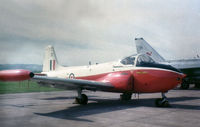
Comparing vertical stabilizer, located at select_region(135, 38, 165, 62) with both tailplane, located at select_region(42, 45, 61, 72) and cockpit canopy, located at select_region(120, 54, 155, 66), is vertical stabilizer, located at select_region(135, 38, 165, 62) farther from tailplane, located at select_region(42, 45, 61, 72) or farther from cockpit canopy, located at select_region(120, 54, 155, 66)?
cockpit canopy, located at select_region(120, 54, 155, 66)

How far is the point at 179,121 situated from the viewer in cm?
739

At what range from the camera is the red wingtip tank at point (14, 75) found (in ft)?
20.1

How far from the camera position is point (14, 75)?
656cm

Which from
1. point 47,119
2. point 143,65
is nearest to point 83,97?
point 143,65

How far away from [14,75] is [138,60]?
6.74 meters

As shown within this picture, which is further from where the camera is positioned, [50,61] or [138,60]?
[50,61]

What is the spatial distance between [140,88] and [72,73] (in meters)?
5.16

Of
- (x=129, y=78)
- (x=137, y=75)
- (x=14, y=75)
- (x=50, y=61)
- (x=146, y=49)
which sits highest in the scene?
(x=146, y=49)

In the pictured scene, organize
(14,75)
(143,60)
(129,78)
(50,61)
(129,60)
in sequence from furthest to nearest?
1. (50,61)
2. (129,60)
3. (143,60)
4. (129,78)
5. (14,75)

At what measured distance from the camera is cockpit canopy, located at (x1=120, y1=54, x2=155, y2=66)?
36.9 ft

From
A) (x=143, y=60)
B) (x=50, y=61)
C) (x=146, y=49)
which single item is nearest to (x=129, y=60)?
(x=143, y=60)

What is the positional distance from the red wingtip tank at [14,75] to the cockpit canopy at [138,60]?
6071 millimetres

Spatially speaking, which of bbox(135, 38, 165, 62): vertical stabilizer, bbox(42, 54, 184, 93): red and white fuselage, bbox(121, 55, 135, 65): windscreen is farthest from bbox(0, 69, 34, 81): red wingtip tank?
bbox(135, 38, 165, 62): vertical stabilizer

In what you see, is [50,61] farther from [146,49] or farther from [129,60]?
[146,49]
